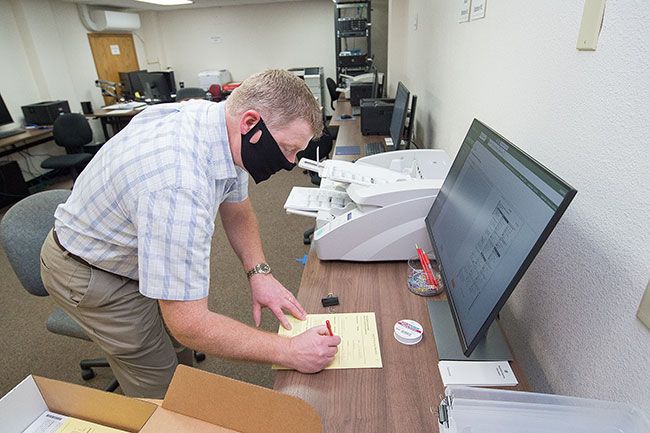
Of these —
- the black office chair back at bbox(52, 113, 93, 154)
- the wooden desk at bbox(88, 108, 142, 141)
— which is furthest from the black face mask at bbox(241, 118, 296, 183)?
the wooden desk at bbox(88, 108, 142, 141)

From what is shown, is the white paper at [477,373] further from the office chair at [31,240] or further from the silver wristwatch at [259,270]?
the office chair at [31,240]

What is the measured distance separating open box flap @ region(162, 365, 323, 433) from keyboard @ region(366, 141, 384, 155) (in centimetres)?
217

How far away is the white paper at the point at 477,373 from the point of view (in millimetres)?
763

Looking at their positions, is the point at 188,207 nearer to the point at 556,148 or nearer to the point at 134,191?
the point at 134,191

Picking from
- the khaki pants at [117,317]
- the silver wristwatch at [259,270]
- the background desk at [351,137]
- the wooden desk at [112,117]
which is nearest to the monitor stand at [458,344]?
the silver wristwatch at [259,270]

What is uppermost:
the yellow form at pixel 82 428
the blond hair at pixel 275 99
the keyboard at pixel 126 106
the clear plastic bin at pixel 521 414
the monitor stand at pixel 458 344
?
the blond hair at pixel 275 99

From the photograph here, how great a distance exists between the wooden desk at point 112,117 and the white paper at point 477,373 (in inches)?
211

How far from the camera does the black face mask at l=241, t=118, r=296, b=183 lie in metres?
0.96

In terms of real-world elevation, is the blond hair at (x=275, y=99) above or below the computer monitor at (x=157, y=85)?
above

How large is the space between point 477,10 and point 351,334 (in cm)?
127

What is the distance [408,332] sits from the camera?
0.89m

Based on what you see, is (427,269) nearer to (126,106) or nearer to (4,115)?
(4,115)

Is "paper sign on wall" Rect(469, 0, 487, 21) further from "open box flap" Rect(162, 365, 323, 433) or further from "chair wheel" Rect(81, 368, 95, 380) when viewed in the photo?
"chair wheel" Rect(81, 368, 95, 380)

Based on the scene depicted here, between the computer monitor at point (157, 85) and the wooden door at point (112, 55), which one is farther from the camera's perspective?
the wooden door at point (112, 55)
